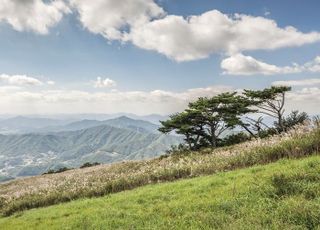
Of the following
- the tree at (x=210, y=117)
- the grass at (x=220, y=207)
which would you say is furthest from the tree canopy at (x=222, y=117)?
the grass at (x=220, y=207)

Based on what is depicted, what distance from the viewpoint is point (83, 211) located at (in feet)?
55.9

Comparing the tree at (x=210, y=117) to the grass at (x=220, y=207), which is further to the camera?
the tree at (x=210, y=117)

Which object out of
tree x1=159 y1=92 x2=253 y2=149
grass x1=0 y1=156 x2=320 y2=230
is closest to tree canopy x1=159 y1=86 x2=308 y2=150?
tree x1=159 y1=92 x2=253 y2=149

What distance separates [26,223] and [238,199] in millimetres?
10222

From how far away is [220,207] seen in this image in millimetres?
12273

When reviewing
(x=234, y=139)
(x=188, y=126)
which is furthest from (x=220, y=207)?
(x=188, y=126)

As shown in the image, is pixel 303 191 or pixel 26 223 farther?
pixel 26 223

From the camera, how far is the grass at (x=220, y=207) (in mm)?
10039

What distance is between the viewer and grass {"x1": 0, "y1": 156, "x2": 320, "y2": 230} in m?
10.0

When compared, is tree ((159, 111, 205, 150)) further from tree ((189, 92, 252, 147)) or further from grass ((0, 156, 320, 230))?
grass ((0, 156, 320, 230))

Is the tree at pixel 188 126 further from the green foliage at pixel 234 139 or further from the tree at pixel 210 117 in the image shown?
the green foliage at pixel 234 139

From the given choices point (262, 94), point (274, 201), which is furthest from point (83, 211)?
point (262, 94)

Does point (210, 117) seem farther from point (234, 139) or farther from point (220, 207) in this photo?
point (220, 207)

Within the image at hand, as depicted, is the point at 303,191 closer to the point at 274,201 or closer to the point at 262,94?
the point at 274,201
